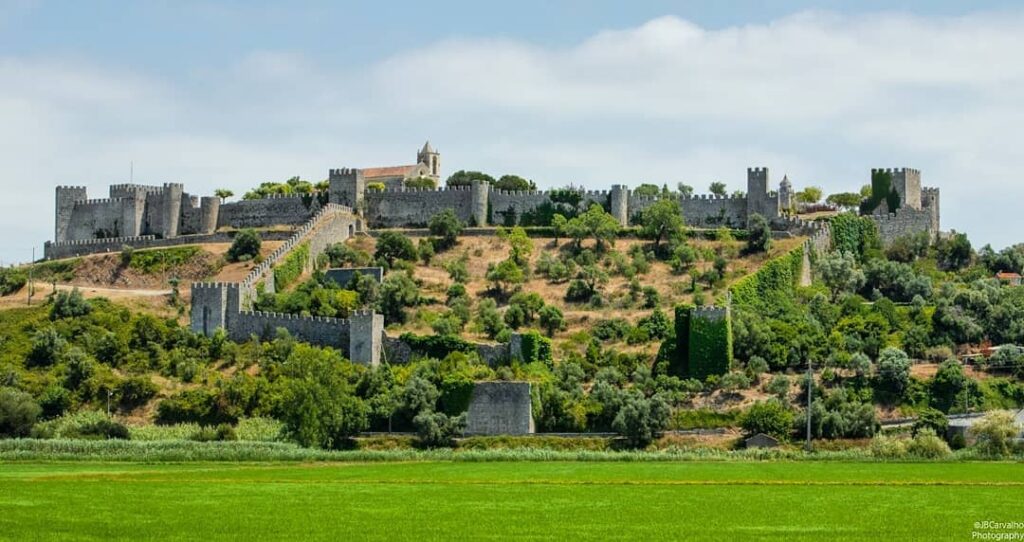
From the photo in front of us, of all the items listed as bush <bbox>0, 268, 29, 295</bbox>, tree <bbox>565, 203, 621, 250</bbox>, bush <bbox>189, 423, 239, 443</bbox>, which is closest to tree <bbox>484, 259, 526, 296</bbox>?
tree <bbox>565, 203, 621, 250</bbox>

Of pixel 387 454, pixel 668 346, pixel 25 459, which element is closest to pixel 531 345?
pixel 668 346

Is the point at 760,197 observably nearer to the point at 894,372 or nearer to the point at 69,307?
the point at 894,372

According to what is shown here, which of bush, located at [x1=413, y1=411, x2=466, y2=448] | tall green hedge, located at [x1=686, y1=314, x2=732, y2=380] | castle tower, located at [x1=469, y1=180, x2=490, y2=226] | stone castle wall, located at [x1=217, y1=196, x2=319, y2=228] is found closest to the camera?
bush, located at [x1=413, y1=411, x2=466, y2=448]

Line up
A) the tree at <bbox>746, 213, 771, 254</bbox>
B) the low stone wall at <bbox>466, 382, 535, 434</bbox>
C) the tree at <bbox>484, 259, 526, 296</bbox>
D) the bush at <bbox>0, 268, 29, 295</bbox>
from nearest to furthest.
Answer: the low stone wall at <bbox>466, 382, 535, 434</bbox>, the tree at <bbox>484, 259, 526, 296</bbox>, the tree at <bbox>746, 213, 771, 254</bbox>, the bush at <bbox>0, 268, 29, 295</bbox>

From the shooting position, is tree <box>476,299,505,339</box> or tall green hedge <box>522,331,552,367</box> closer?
tall green hedge <box>522,331,552,367</box>

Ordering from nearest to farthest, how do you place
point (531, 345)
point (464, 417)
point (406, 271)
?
point (464, 417), point (531, 345), point (406, 271)

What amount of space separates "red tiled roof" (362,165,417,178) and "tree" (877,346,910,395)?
3754 cm

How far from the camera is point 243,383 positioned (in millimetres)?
54906

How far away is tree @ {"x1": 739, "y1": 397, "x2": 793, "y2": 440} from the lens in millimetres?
49844

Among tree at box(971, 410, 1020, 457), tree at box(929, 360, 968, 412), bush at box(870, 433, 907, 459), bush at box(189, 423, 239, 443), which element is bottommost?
bush at box(189, 423, 239, 443)

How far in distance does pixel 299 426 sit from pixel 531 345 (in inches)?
366

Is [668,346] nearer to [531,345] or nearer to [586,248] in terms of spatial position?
[531,345]

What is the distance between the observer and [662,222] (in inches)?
2776

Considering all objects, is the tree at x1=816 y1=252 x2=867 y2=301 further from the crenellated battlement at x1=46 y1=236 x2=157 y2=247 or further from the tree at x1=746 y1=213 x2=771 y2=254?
the crenellated battlement at x1=46 y1=236 x2=157 y2=247
